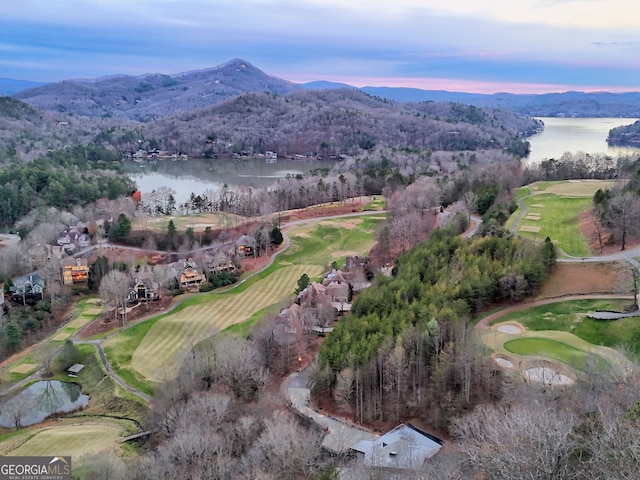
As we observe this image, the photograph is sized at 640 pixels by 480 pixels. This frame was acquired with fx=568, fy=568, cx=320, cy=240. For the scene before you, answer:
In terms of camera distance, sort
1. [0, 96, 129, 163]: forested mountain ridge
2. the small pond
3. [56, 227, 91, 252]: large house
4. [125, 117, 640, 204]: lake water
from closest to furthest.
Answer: the small pond, [56, 227, 91, 252]: large house, [125, 117, 640, 204]: lake water, [0, 96, 129, 163]: forested mountain ridge

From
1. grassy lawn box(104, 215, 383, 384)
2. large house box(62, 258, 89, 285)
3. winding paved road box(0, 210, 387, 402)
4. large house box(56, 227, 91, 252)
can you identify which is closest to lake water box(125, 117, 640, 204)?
large house box(56, 227, 91, 252)

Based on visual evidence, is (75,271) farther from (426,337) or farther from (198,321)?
(426,337)

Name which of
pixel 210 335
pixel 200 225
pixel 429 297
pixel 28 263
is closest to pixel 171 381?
pixel 210 335

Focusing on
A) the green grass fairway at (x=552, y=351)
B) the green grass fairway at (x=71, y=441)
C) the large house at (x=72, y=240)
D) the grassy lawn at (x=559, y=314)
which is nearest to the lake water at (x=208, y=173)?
the large house at (x=72, y=240)

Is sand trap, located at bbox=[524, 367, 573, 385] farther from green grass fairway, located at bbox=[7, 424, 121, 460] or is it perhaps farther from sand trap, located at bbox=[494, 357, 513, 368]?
green grass fairway, located at bbox=[7, 424, 121, 460]

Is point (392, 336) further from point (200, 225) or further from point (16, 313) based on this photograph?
point (200, 225)

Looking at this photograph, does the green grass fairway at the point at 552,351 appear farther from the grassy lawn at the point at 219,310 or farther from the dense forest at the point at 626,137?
the dense forest at the point at 626,137

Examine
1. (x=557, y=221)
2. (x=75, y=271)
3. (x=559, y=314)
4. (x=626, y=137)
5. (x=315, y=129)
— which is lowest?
(x=75, y=271)

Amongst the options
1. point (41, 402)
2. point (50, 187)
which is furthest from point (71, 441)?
point (50, 187)
